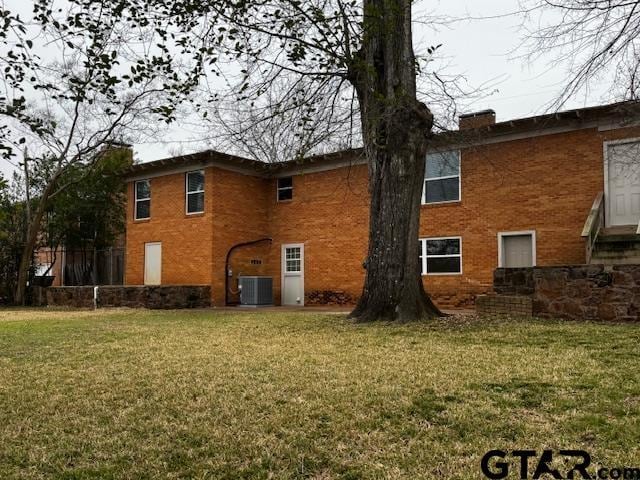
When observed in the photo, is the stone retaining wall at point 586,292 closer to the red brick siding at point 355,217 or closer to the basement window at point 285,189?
the red brick siding at point 355,217

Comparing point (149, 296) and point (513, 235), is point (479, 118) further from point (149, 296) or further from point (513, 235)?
point (149, 296)

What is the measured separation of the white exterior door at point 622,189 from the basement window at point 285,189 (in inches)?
400

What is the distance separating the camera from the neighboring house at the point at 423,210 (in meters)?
14.2

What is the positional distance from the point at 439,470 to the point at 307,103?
8303 mm

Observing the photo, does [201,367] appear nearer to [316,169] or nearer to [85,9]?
[85,9]

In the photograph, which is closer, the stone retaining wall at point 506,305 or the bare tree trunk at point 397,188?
the bare tree trunk at point 397,188

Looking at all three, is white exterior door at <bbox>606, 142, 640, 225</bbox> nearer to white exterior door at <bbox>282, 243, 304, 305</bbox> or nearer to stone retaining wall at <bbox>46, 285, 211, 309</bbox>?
white exterior door at <bbox>282, 243, 304, 305</bbox>

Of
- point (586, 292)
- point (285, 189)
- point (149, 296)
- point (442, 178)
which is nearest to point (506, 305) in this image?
point (586, 292)

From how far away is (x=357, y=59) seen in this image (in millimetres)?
7785

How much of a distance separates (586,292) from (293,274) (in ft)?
36.4

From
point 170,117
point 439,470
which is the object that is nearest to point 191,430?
point 439,470

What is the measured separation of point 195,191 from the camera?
20078 mm

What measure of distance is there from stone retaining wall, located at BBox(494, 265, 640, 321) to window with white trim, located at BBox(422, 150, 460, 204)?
5448 mm

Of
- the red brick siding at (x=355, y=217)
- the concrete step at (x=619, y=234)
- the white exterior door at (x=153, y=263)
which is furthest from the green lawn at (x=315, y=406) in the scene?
the white exterior door at (x=153, y=263)
